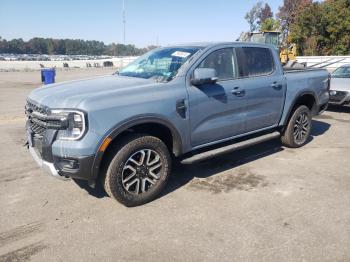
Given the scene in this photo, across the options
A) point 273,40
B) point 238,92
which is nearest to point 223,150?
point 238,92

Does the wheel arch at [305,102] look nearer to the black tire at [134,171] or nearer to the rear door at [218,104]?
the rear door at [218,104]

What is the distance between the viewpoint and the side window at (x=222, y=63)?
447cm

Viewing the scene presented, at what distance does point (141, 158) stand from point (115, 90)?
2.69 ft

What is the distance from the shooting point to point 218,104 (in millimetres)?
4457

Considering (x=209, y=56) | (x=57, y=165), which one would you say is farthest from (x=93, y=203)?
(x=209, y=56)

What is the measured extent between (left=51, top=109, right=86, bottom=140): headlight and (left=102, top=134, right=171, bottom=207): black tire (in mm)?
447

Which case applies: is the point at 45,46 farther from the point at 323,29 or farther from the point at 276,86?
the point at 276,86

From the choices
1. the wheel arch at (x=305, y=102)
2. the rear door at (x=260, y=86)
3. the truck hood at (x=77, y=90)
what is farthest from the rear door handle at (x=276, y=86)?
the truck hood at (x=77, y=90)

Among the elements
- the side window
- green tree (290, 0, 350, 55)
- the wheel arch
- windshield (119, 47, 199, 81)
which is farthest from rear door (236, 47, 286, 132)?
green tree (290, 0, 350, 55)

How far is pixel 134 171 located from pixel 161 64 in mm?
1588

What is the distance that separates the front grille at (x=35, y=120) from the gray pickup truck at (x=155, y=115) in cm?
1

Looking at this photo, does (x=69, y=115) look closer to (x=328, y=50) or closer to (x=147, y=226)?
(x=147, y=226)

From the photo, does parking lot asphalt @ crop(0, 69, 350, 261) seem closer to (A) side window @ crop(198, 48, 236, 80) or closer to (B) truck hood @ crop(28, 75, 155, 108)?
(B) truck hood @ crop(28, 75, 155, 108)

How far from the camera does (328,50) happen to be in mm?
39156
